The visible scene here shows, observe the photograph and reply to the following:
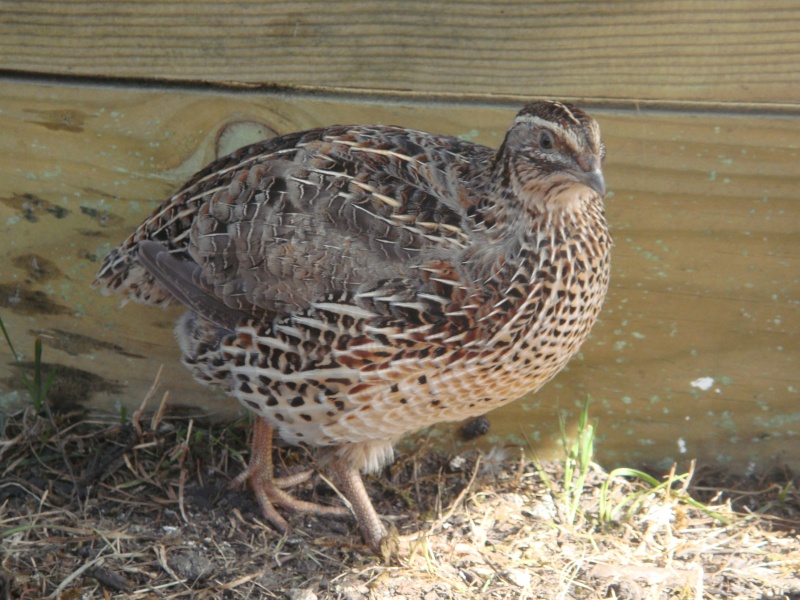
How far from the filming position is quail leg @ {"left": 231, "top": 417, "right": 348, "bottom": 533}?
11.3 feet

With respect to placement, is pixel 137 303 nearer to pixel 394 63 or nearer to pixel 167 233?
pixel 167 233

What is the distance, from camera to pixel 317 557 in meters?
3.24

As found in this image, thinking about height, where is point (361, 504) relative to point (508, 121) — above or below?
below

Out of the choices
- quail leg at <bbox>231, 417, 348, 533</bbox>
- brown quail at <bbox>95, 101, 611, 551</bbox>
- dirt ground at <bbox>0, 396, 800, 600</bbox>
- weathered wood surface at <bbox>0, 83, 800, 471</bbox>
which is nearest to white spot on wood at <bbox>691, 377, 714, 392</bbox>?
weathered wood surface at <bbox>0, 83, 800, 471</bbox>

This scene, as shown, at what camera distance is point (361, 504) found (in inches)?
131

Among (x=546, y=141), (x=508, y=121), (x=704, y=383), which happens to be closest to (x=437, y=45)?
(x=508, y=121)

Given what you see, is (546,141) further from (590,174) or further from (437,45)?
(437,45)

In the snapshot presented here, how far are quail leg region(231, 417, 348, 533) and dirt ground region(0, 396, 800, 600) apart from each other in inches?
2.4

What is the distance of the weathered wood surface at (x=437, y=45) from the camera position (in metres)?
3.26

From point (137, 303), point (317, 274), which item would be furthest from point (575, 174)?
point (137, 303)

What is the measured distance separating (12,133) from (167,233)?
0.93 m

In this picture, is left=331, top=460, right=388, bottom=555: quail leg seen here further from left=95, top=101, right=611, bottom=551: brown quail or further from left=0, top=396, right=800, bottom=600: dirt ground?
left=95, top=101, right=611, bottom=551: brown quail

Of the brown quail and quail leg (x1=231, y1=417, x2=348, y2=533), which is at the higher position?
the brown quail

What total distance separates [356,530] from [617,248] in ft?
4.98
